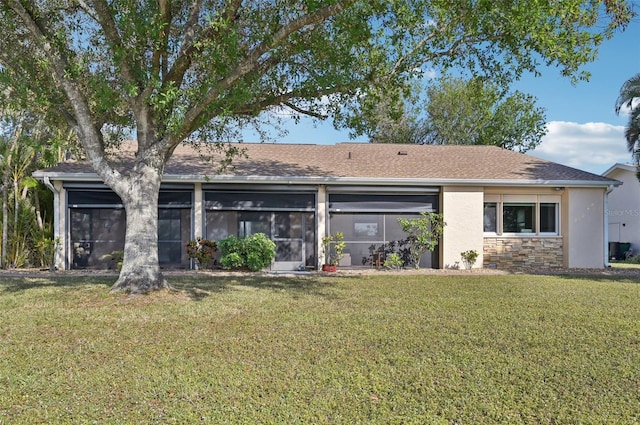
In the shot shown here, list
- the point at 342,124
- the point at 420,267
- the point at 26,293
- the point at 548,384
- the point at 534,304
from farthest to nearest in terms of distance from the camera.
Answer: the point at 420,267, the point at 342,124, the point at 26,293, the point at 534,304, the point at 548,384

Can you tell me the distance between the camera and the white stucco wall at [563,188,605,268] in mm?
15172

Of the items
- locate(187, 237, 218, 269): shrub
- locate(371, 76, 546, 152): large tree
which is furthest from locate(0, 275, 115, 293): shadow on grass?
locate(371, 76, 546, 152): large tree

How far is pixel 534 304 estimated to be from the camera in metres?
8.76

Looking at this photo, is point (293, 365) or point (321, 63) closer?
point (293, 365)

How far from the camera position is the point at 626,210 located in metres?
25.0

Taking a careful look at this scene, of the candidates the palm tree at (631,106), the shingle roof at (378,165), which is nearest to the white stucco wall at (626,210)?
the palm tree at (631,106)

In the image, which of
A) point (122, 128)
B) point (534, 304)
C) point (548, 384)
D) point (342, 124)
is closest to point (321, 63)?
point (342, 124)

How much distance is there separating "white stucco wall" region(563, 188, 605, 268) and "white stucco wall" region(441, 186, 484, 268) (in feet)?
9.43

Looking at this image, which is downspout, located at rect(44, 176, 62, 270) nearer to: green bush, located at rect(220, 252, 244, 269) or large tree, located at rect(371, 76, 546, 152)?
green bush, located at rect(220, 252, 244, 269)

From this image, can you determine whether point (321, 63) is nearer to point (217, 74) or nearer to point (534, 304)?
point (217, 74)

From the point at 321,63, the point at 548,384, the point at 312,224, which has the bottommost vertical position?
the point at 548,384

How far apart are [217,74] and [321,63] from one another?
7.30 feet

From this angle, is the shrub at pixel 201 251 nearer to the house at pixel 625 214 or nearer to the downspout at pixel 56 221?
the downspout at pixel 56 221

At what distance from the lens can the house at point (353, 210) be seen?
14.5 meters
